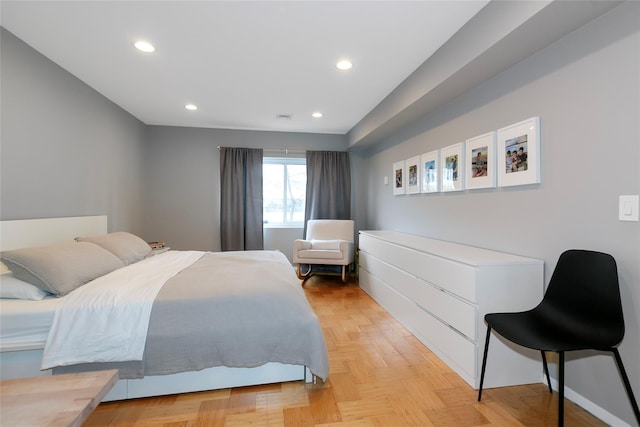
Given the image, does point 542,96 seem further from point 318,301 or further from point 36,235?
point 36,235

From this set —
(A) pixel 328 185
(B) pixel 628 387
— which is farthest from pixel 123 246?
(B) pixel 628 387

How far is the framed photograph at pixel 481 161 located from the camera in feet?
7.59

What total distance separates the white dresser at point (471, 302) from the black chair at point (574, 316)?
0.12 meters

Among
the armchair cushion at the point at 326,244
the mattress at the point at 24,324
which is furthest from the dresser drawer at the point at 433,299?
the mattress at the point at 24,324

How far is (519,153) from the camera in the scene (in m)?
2.07

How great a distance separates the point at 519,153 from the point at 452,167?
2.52 feet

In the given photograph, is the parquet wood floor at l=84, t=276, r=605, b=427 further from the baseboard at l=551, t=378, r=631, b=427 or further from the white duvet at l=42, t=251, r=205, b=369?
the white duvet at l=42, t=251, r=205, b=369

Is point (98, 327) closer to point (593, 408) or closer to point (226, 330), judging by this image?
point (226, 330)

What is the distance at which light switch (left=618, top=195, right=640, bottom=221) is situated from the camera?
1.43 m

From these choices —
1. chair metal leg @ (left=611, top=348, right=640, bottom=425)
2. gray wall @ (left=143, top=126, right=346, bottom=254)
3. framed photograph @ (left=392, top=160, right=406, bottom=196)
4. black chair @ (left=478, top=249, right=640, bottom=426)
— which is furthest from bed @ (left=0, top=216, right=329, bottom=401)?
gray wall @ (left=143, top=126, right=346, bottom=254)

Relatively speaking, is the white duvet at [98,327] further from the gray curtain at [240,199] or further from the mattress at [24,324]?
the gray curtain at [240,199]

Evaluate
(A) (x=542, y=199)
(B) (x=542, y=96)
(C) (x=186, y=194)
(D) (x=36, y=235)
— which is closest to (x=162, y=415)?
(D) (x=36, y=235)

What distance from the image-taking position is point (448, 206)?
115 inches

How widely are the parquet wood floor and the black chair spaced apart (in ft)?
0.55
